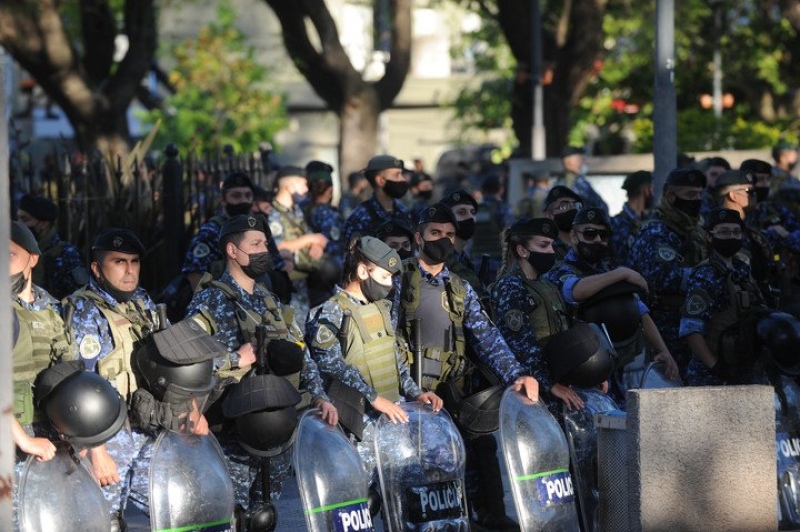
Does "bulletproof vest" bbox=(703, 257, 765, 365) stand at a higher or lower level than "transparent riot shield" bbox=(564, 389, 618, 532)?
higher

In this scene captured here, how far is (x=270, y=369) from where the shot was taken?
286 inches

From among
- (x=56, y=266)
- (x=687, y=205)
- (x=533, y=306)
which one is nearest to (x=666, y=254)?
(x=687, y=205)

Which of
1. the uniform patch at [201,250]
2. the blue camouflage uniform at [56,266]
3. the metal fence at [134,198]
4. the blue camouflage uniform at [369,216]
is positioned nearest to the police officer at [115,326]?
the blue camouflage uniform at [56,266]

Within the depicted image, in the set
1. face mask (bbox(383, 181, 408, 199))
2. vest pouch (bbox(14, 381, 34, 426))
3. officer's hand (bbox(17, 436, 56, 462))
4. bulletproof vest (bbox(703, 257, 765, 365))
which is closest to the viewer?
officer's hand (bbox(17, 436, 56, 462))

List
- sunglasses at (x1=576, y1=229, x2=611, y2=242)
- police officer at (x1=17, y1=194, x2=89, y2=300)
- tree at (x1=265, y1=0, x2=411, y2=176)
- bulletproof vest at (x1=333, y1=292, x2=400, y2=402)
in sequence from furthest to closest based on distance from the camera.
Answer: tree at (x1=265, y1=0, x2=411, y2=176), police officer at (x1=17, y1=194, x2=89, y2=300), sunglasses at (x1=576, y1=229, x2=611, y2=242), bulletproof vest at (x1=333, y1=292, x2=400, y2=402)

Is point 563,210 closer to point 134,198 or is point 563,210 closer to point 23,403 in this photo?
point 23,403

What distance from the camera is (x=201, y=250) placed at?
1042cm

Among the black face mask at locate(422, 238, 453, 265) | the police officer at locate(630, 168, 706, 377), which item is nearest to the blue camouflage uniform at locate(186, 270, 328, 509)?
the black face mask at locate(422, 238, 453, 265)

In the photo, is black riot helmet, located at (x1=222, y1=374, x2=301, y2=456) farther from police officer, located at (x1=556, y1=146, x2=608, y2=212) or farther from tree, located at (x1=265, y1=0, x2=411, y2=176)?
tree, located at (x1=265, y1=0, x2=411, y2=176)

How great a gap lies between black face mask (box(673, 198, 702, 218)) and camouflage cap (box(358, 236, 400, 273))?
10.2ft

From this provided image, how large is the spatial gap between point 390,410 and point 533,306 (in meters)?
1.19

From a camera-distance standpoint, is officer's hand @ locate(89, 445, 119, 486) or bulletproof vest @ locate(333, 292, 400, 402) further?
bulletproof vest @ locate(333, 292, 400, 402)

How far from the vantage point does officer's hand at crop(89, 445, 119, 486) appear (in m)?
6.82

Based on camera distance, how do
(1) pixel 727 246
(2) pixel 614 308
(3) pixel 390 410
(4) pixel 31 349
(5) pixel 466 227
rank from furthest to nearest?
1. (5) pixel 466 227
2. (1) pixel 727 246
3. (2) pixel 614 308
4. (3) pixel 390 410
5. (4) pixel 31 349
